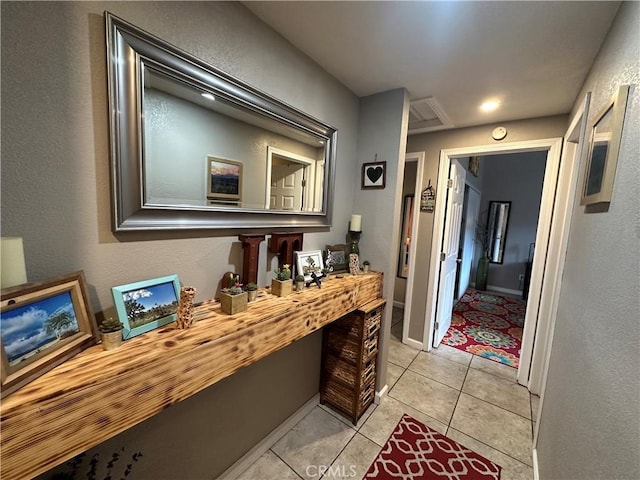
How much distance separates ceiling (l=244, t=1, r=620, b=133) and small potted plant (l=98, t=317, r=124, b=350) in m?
1.45

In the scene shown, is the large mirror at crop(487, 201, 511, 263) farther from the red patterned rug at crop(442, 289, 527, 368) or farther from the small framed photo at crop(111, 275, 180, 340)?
the small framed photo at crop(111, 275, 180, 340)

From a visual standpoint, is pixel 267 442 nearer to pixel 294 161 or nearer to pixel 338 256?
pixel 338 256

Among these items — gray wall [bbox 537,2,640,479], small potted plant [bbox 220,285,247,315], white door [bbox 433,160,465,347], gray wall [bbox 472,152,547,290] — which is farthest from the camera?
gray wall [bbox 472,152,547,290]

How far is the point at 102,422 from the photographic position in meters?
0.67

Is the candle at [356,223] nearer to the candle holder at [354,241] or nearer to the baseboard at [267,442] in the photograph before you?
the candle holder at [354,241]

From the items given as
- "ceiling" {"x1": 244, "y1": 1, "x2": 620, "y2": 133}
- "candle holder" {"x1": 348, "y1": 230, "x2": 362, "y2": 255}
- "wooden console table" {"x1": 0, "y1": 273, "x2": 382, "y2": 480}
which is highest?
"ceiling" {"x1": 244, "y1": 1, "x2": 620, "y2": 133}

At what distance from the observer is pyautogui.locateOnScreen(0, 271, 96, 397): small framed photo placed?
592mm

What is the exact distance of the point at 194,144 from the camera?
1.09 meters

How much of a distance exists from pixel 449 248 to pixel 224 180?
8.55 feet

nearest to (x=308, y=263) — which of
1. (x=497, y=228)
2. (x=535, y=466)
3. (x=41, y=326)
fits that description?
(x=41, y=326)

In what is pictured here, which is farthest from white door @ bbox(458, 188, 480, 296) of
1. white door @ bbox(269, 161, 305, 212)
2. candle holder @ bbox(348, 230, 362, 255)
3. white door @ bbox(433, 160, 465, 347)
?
white door @ bbox(269, 161, 305, 212)

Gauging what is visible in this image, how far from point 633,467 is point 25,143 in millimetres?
1737

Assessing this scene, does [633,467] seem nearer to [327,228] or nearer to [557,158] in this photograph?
[327,228]

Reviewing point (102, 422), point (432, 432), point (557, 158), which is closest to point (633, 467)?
point (102, 422)
